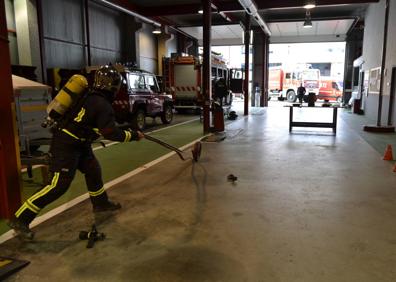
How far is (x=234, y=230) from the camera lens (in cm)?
371

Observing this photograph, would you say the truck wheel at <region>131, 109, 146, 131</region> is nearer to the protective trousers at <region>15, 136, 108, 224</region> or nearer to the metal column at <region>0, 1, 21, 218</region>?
the metal column at <region>0, 1, 21, 218</region>

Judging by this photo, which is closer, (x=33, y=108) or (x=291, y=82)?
(x=33, y=108)

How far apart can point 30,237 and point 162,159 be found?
155 inches

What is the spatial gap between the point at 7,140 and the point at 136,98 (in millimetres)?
7601

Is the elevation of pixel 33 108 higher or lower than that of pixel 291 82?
lower

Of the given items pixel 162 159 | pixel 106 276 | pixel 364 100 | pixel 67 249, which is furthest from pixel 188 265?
pixel 364 100

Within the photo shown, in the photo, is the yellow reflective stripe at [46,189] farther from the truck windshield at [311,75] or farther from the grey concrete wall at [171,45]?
the truck windshield at [311,75]

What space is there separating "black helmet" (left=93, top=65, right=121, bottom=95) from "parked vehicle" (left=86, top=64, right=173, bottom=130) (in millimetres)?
6616

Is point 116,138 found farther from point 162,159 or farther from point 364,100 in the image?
point 364,100

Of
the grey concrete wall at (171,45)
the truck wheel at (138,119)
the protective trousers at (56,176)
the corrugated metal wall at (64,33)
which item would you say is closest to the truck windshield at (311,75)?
the grey concrete wall at (171,45)

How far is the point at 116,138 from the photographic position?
3592 mm

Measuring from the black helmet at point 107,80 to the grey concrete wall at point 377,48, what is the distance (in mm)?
11308

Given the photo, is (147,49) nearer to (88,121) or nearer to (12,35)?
(12,35)

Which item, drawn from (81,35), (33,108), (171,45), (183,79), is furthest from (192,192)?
(171,45)
